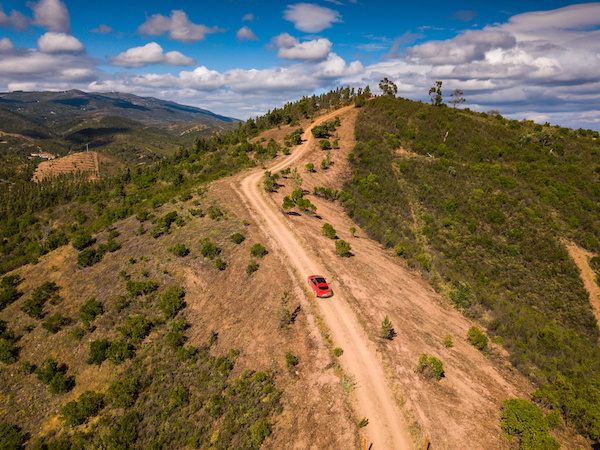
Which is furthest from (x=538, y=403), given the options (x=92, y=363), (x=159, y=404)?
(x=92, y=363)

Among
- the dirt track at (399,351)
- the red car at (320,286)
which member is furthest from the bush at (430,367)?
the red car at (320,286)

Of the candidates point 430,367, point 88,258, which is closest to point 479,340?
point 430,367

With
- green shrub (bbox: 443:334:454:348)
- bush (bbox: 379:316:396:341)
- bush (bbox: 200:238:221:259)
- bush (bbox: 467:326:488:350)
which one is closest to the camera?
bush (bbox: 379:316:396:341)

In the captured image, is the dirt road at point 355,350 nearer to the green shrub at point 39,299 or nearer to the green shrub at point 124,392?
the green shrub at point 124,392

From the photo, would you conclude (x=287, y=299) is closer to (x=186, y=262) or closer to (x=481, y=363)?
(x=186, y=262)

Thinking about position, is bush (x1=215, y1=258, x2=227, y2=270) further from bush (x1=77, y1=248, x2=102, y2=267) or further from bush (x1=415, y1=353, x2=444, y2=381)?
bush (x1=415, y1=353, x2=444, y2=381)

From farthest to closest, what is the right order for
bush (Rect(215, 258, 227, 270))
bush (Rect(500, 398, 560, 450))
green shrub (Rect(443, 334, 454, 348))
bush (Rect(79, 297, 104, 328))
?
1. bush (Rect(215, 258, 227, 270))
2. bush (Rect(79, 297, 104, 328))
3. green shrub (Rect(443, 334, 454, 348))
4. bush (Rect(500, 398, 560, 450))

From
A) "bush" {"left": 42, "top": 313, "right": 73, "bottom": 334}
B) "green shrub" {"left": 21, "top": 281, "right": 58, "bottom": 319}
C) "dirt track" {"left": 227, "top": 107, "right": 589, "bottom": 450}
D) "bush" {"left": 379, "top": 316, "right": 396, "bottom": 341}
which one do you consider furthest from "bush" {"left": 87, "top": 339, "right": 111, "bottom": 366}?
"bush" {"left": 379, "top": 316, "right": 396, "bottom": 341}
